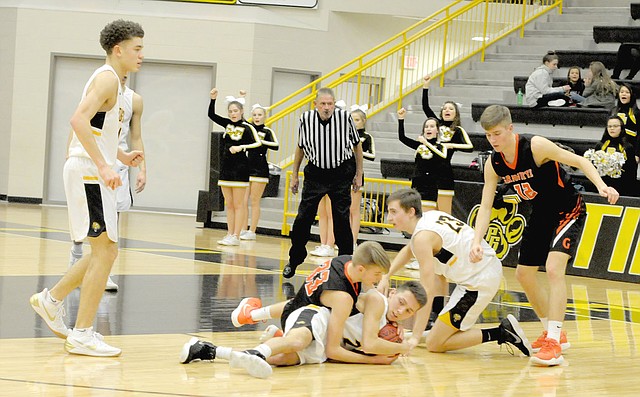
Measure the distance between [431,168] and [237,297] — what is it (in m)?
4.97

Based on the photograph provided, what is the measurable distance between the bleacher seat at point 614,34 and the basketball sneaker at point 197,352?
49.8ft

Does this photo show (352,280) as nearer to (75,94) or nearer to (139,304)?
(139,304)

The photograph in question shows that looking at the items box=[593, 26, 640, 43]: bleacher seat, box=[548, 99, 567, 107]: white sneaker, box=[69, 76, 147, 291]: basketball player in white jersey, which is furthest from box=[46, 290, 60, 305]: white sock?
box=[593, 26, 640, 43]: bleacher seat

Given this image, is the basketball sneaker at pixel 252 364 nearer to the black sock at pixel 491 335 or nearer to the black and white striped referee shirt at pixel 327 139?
the black sock at pixel 491 335

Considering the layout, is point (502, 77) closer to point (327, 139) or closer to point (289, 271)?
point (327, 139)

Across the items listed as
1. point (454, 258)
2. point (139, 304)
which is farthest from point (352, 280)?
point (139, 304)

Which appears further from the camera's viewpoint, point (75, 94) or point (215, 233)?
point (75, 94)

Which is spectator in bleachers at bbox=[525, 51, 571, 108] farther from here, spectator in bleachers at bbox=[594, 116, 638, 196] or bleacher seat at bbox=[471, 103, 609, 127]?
spectator in bleachers at bbox=[594, 116, 638, 196]

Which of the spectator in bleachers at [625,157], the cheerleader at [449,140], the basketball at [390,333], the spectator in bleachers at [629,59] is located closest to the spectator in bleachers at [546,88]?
the spectator in bleachers at [629,59]

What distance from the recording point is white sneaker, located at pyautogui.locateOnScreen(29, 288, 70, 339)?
6.57 meters

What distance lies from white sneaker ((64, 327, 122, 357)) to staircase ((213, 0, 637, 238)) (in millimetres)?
10496

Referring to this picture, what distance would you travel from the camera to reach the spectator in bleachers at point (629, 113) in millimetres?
14523

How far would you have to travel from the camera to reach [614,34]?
1989 cm

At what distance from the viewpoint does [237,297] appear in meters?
9.23
